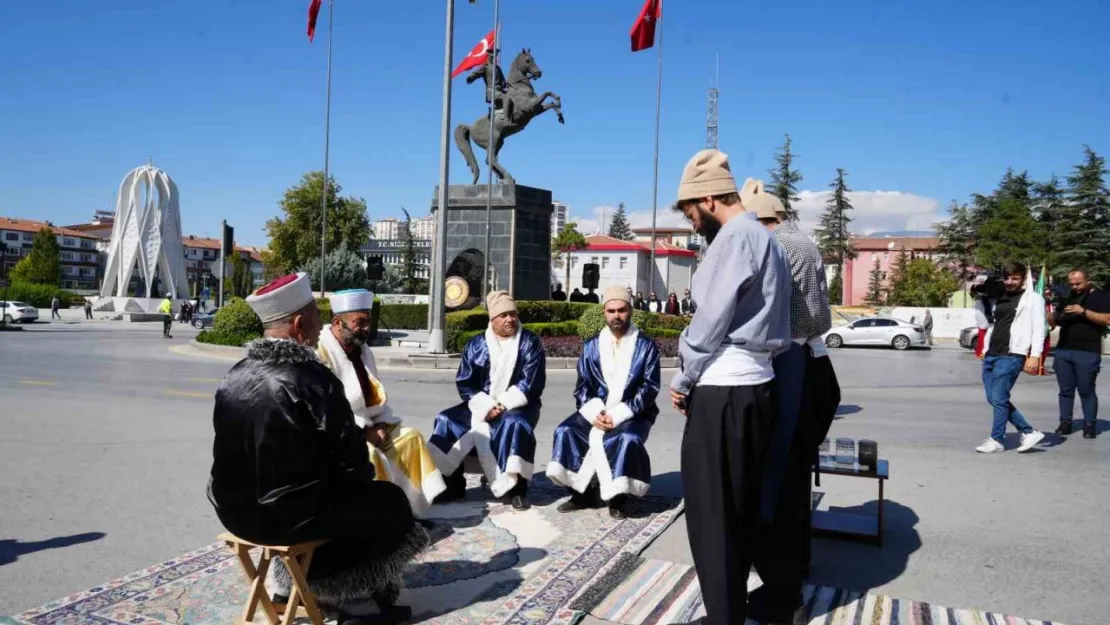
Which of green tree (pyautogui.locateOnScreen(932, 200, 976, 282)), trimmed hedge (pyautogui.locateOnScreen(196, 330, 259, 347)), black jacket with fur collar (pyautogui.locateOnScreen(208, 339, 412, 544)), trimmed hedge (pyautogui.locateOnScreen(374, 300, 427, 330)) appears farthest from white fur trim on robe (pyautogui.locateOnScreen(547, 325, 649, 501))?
green tree (pyautogui.locateOnScreen(932, 200, 976, 282))

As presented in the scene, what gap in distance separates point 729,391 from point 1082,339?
7246 millimetres

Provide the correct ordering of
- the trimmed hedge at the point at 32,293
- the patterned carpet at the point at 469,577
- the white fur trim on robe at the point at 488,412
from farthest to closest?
the trimmed hedge at the point at 32,293
the white fur trim on robe at the point at 488,412
the patterned carpet at the point at 469,577

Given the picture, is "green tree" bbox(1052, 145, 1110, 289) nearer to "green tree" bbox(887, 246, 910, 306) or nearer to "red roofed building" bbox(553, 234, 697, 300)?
"green tree" bbox(887, 246, 910, 306)

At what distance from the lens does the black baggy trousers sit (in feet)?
10.5

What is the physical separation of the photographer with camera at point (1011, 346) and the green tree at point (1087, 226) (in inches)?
1745

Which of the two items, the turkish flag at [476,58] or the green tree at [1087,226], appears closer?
the turkish flag at [476,58]

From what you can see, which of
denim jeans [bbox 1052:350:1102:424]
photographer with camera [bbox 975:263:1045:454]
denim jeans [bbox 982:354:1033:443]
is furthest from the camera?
denim jeans [bbox 1052:350:1102:424]

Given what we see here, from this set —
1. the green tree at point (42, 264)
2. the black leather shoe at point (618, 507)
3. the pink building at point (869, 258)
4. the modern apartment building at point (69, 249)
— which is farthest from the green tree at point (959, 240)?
the modern apartment building at point (69, 249)

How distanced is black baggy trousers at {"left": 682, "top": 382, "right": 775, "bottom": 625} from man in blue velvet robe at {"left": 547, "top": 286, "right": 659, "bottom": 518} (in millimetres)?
2052

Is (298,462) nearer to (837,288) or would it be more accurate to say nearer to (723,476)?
(723,476)

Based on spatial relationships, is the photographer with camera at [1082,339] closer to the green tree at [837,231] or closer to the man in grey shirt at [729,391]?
the man in grey shirt at [729,391]

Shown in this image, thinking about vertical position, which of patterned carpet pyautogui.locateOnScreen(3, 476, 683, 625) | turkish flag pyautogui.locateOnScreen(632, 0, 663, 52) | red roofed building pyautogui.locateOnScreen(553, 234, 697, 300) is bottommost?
patterned carpet pyautogui.locateOnScreen(3, 476, 683, 625)

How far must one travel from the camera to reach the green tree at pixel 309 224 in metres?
65.9

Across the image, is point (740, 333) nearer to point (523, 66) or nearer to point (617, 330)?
point (617, 330)
